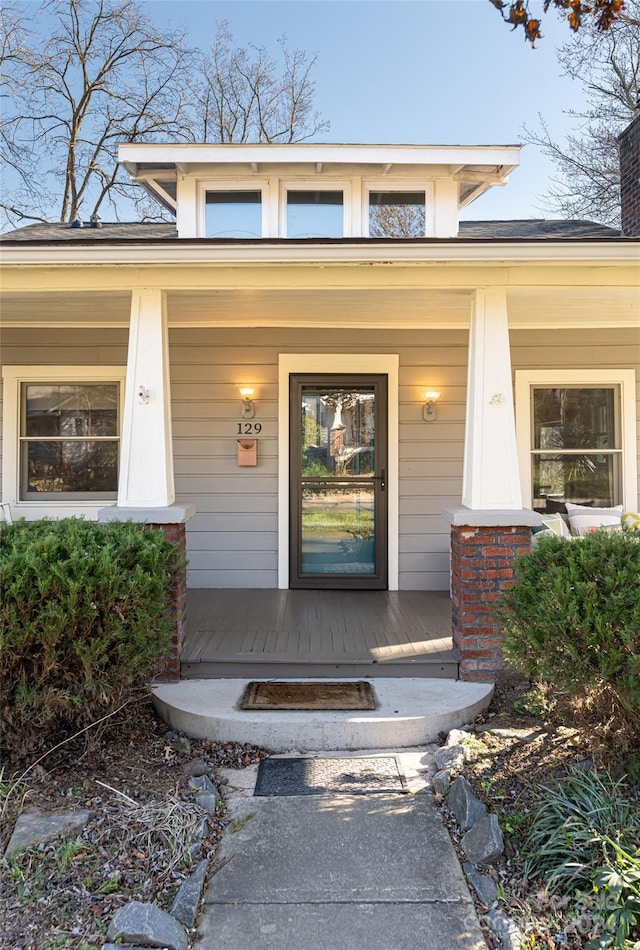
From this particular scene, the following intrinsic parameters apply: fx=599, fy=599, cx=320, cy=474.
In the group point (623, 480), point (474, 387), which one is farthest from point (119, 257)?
point (623, 480)

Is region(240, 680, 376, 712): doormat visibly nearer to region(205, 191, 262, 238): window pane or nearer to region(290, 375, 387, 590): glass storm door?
region(290, 375, 387, 590): glass storm door

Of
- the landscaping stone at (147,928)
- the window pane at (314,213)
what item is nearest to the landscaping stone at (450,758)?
the landscaping stone at (147,928)

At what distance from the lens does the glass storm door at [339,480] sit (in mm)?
5598

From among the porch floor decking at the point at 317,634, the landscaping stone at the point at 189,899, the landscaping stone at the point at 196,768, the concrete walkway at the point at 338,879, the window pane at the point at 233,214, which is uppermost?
the window pane at the point at 233,214

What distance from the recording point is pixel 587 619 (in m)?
2.42

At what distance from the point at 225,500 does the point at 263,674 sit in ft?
7.21

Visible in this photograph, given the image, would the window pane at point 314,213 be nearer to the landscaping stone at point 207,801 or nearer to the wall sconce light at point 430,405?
the wall sconce light at point 430,405

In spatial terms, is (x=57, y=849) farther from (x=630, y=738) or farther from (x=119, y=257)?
(x=119, y=257)

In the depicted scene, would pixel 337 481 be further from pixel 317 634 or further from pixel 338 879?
pixel 338 879

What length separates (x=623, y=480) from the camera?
18.4 feet

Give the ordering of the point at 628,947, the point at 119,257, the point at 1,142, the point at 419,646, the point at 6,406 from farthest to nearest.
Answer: the point at 1,142
the point at 6,406
the point at 419,646
the point at 119,257
the point at 628,947

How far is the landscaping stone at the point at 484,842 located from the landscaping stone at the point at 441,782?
1.14 feet

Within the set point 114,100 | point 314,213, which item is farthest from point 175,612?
point 114,100

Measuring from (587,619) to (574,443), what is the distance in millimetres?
3618
